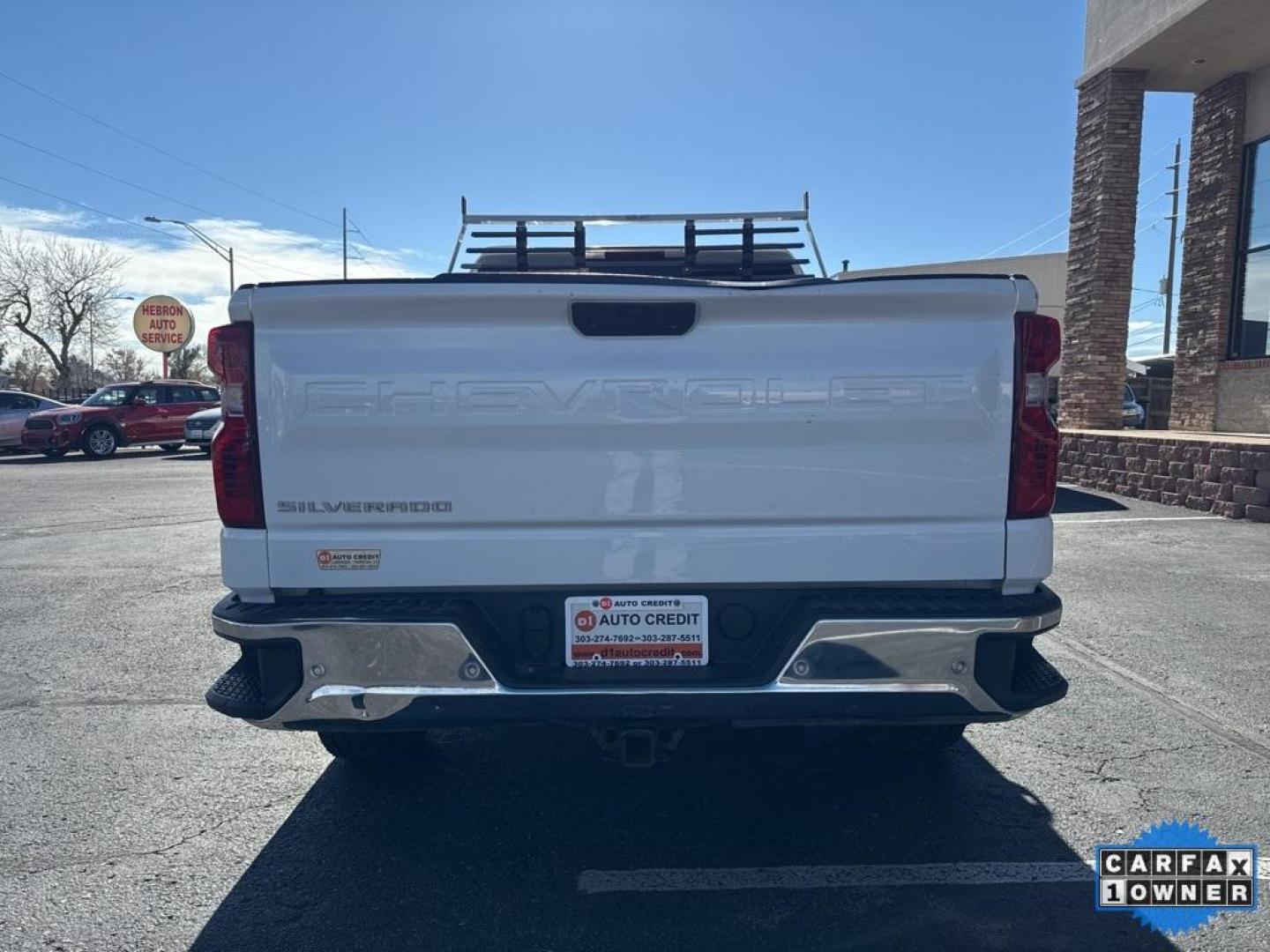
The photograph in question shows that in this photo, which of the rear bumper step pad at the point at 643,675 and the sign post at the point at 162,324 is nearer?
the rear bumper step pad at the point at 643,675

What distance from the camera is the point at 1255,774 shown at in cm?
365

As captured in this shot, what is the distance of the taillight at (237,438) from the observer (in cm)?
265

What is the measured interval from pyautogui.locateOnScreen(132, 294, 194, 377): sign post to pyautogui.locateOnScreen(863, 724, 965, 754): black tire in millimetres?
44352

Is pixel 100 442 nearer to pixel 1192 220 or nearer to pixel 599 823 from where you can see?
pixel 599 823

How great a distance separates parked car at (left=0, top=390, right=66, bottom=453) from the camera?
70.6ft

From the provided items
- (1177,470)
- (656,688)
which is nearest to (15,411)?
(1177,470)

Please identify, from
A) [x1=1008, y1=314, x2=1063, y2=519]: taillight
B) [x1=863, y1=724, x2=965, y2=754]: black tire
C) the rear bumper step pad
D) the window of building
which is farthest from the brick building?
the rear bumper step pad

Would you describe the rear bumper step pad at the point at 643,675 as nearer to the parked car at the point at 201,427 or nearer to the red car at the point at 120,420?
the parked car at the point at 201,427

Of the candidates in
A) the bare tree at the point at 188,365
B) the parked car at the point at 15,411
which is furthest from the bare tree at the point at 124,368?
the parked car at the point at 15,411

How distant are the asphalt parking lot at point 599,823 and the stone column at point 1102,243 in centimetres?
1063

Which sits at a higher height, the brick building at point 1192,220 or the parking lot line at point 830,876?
the brick building at point 1192,220

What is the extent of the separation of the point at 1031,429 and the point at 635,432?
1.17 meters

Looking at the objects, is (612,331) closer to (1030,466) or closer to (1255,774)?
(1030,466)

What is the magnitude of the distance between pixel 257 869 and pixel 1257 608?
21.4 feet
